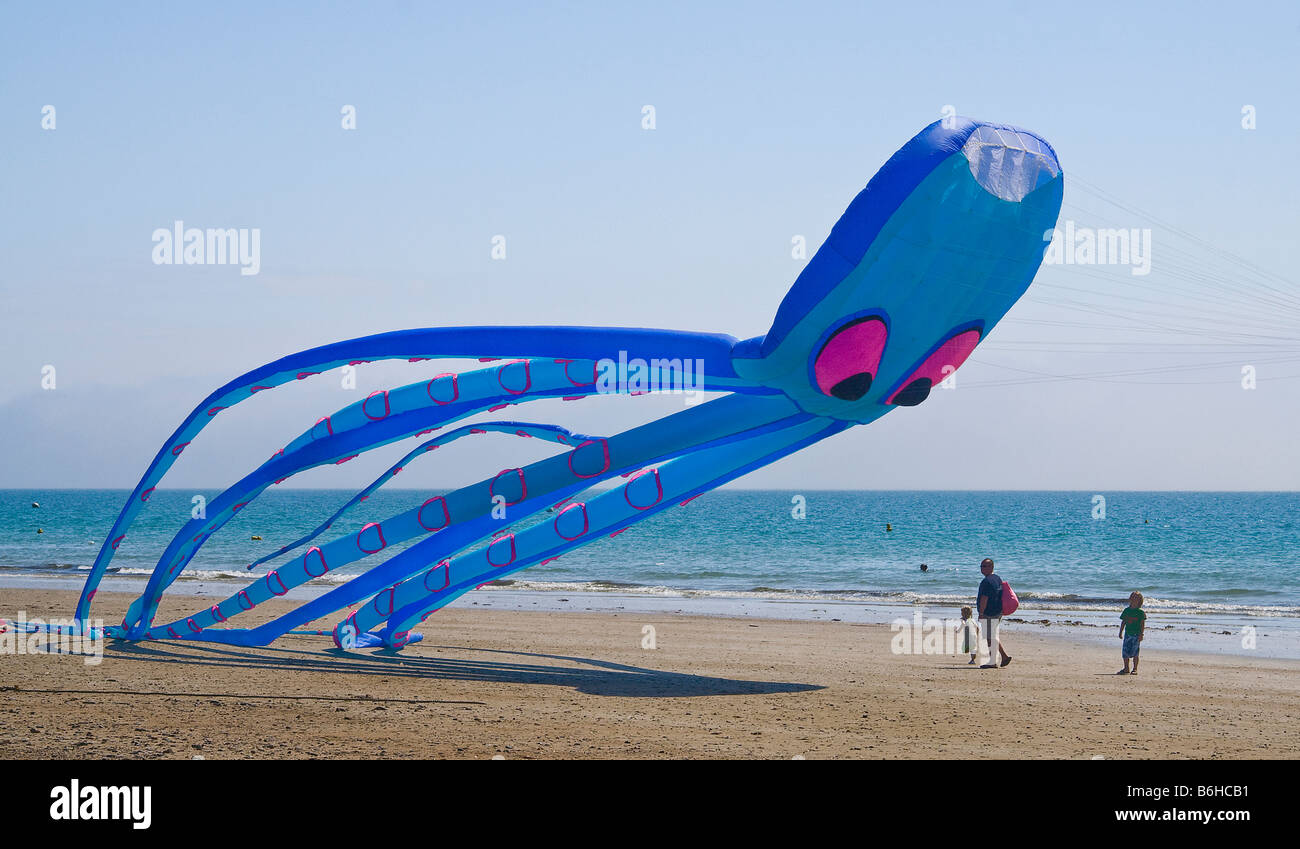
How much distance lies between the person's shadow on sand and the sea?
29.4 feet

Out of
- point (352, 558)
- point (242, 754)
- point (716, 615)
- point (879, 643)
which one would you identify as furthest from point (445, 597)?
point (716, 615)

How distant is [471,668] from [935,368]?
21.7 ft

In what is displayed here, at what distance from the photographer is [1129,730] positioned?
10086 millimetres

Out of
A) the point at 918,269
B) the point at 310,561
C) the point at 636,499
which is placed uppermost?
the point at 918,269

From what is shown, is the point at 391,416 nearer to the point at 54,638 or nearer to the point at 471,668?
the point at 471,668

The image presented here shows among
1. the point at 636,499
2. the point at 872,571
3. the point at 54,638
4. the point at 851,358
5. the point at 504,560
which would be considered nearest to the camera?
the point at 851,358

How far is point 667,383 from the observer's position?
11430mm

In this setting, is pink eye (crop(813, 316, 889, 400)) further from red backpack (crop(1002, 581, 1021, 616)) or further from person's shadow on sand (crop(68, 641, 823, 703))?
red backpack (crop(1002, 581, 1021, 616))

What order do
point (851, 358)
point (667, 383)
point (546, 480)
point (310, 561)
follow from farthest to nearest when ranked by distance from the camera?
point (310, 561) < point (546, 480) < point (667, 383) < point (851, 358)

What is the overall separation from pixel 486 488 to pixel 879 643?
820 cm

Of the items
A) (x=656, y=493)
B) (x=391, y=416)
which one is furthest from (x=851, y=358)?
(x=391, y=416)

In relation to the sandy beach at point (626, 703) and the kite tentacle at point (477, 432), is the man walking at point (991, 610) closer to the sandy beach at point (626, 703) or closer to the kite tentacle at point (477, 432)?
the sandy beach at point (626, 703)

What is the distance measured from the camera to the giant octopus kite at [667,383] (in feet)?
32.8

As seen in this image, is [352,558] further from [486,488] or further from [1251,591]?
[1251,591]
